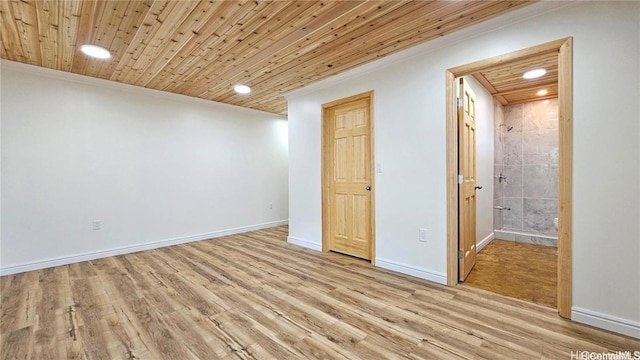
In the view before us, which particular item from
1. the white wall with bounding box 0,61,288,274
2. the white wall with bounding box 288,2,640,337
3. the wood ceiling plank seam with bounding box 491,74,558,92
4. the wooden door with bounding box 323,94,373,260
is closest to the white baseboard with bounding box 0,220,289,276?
the white wall with bounding box 0,61,288,274

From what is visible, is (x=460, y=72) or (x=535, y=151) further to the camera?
(x=535, y=151)

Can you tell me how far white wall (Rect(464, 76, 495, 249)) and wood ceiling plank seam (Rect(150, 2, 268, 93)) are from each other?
280cm

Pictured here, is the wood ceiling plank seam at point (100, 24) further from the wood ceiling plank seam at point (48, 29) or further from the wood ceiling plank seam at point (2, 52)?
the wood ceiling plank seam at point (2, 52)

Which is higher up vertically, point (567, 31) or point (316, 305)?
point (567, 31)

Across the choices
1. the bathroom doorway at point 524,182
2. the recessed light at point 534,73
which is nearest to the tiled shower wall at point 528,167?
the bathroom doorway at point 524,182

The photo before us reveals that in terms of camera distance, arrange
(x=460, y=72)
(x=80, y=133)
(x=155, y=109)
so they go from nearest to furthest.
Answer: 1. (x=460, y=72)
2. (x=80, y=133)
3. (x=155, y=109)

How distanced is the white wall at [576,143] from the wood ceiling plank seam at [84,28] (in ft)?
8.35

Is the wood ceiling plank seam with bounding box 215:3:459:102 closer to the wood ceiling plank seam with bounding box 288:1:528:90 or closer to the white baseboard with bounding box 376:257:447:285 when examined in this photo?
the wood ceiling plank seam with bounding box 288:1:528:90

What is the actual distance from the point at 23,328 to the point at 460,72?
4.05m

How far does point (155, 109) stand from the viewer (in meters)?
4.13

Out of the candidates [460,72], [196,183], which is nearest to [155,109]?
[196,183]

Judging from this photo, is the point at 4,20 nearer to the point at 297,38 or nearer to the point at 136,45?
the point at 136,45

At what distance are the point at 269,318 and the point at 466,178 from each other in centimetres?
237

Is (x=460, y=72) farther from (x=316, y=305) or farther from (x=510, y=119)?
(x=510, y=119)
